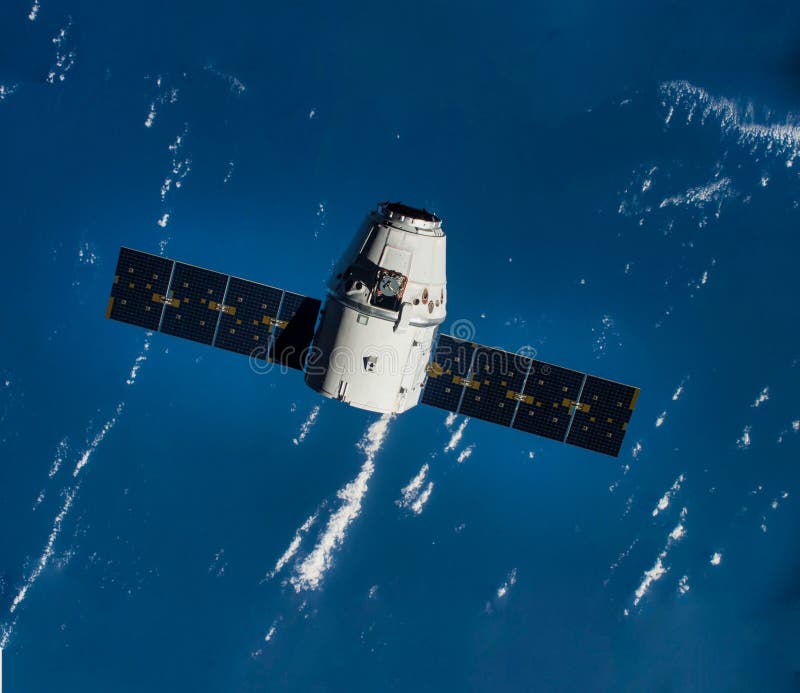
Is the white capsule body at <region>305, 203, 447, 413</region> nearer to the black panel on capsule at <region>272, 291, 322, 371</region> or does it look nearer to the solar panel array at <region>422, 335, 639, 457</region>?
the black panel on capsule at <region>272, 291, 322, 371</region>

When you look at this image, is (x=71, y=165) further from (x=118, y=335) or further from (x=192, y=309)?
(x=192, y=309)

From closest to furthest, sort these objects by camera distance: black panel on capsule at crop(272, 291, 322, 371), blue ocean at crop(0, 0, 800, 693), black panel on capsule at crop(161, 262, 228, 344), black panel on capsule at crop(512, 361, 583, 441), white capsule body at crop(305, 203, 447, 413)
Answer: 1. white capsule body at crop(305, 203, 447, 413)
2. black panel on capsule at crop(272, 291, 322, 371)
3. black panel on capsule at crop(512, 361, 583, 441)
4. black panel on capsule at crop(161, 262, 228, 344)
5. blue ocean at crop(0, 0, 800, 693)

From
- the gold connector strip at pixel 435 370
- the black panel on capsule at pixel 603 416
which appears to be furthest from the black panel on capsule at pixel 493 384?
the black panel on capsule at pixel 603 416

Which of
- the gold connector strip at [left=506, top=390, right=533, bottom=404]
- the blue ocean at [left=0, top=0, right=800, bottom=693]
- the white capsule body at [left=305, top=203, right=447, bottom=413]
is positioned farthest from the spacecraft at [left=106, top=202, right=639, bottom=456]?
the blue ocean at [left=0, top=0, right=800, bottom=693]

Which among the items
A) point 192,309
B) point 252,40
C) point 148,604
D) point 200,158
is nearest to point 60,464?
point 148,604

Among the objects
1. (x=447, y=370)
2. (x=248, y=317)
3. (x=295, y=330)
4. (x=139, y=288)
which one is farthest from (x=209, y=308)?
(x=447, y=370)
